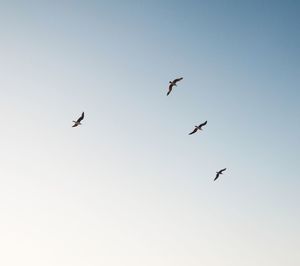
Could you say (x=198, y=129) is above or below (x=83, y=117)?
above

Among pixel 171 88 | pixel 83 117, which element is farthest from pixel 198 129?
pixel 83 117

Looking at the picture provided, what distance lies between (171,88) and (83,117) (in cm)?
1119

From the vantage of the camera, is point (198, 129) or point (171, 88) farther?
point (198, 129)

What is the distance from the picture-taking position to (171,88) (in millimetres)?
45531

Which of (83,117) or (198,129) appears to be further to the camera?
(198,129)

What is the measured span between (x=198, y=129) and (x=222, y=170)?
8.20 m

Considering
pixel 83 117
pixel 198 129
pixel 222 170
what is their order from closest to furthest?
pixel 83 117
pixel 198 129
pixel 222 170

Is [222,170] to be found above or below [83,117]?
above

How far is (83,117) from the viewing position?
45250 millimetres

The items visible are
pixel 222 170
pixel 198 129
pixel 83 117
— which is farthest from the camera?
pixel 222 170

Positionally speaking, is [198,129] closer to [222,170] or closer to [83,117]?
[222,170]

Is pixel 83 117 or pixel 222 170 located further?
pixel 222 170

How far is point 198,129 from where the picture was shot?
160 feet

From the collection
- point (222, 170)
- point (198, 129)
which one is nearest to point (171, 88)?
point (198, 129)
